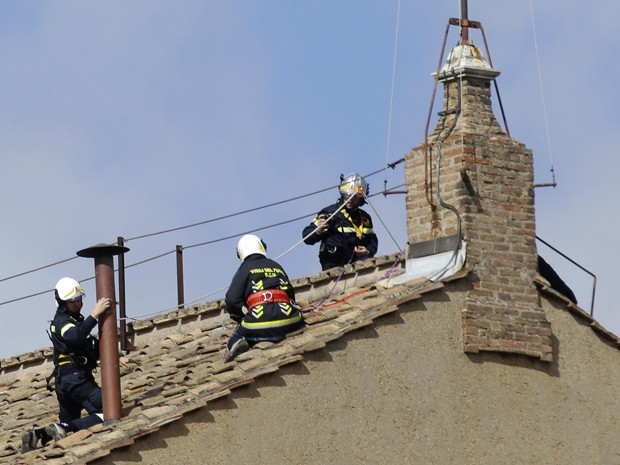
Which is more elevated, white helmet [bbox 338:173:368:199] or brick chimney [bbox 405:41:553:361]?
white helmet [bbox 338:173:368:199]

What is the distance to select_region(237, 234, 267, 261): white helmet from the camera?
18438mm

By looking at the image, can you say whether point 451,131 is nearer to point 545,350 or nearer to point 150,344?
point 545,350

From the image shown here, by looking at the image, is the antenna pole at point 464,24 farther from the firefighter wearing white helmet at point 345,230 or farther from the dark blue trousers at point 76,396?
the dark blue trousers at point 76,396

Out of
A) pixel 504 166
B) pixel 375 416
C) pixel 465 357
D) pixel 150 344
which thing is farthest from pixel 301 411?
pixel 150 344

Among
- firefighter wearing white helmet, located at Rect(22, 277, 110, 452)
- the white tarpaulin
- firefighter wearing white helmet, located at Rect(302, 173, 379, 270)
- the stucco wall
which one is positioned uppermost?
firefighter wearing white helmet, located at Rect(302, 173, 379, 270)

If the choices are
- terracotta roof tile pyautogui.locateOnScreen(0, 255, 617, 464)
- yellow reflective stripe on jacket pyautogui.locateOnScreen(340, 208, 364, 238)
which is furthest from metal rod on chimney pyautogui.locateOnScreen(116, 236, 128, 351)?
yellow reflective stripe on jacket pyautogui.locateOnScreen(340, 208, 364, 238)

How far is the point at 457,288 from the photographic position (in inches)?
709

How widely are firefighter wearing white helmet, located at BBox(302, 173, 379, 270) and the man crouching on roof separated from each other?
302 centimetres

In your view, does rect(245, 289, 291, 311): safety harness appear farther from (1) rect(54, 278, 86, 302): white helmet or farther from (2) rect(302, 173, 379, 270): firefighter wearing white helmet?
(2) rect(302, 173, 379, 270): firefighter wearing white helmet

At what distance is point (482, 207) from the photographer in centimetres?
1856

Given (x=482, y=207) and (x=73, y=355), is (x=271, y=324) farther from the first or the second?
(x=482, y=207)

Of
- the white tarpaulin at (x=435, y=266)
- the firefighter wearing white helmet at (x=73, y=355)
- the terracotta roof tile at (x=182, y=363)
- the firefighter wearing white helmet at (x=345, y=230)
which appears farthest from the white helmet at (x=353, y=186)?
the firefighter wearing white helmet at (x=73, y=355)

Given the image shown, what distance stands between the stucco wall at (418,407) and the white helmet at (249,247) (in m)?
1.73

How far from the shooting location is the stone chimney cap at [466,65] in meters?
19.2
